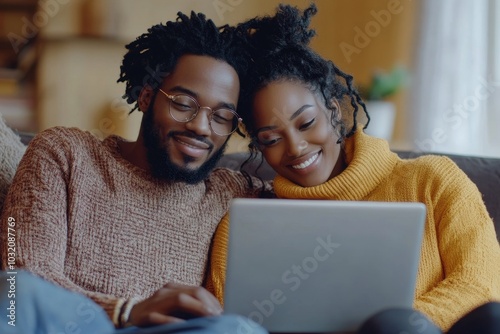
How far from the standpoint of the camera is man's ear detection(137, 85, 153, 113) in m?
1.65

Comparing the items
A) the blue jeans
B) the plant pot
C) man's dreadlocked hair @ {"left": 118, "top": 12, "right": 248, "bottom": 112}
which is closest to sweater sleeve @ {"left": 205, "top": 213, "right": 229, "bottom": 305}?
man's dreadlocked hair @ {"left": 118, "top": 12, "right": 248, "bottom": 112}

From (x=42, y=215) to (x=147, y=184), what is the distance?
260 mm

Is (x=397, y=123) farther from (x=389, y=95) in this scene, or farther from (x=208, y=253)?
(x=208, y=253)

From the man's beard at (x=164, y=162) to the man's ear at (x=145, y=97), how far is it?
3 centimetres

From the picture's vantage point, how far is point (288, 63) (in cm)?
166

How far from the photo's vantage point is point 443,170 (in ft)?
5.15

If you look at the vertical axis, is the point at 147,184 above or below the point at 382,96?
above

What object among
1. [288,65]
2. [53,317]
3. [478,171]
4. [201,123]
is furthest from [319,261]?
[478,171]

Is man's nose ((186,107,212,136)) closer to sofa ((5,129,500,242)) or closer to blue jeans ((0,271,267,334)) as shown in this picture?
sofa ((5,129,500,242))

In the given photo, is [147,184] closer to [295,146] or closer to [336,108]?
[295,146]

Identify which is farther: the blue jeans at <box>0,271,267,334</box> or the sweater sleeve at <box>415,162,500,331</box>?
the sweater sleeve at <box>415,162,500,331</box>

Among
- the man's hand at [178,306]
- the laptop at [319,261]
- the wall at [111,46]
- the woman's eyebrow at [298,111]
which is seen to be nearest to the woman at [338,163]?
the woman's eyebrow at [298,111]

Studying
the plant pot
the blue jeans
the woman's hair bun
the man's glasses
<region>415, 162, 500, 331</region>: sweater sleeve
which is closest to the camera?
the blue jeans

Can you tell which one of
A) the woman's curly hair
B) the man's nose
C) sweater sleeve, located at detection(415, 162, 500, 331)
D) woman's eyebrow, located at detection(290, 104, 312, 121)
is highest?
the woman's curly hair
